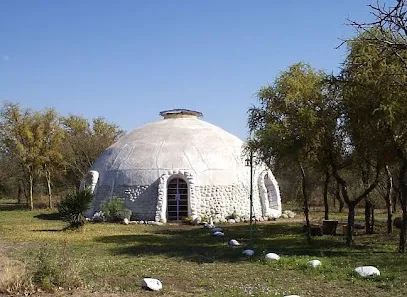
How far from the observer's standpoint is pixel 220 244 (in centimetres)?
1620

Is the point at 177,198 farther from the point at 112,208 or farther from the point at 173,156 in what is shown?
the point at 112,208

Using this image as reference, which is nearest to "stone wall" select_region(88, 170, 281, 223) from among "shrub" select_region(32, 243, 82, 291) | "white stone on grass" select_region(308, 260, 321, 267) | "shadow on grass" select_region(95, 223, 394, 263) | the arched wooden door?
the arched wooden door

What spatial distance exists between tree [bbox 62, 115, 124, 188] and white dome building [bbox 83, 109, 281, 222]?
36.7 feet

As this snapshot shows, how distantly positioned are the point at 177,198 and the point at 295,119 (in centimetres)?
1204

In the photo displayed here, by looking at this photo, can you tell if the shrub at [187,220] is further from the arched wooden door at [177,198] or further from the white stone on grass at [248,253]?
A: the white stone on grass at [248,253]

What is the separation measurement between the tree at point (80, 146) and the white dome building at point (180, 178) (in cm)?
1118

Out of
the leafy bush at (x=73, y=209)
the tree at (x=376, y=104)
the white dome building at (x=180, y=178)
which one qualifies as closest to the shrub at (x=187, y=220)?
the white dome building at (x=180, y=178)

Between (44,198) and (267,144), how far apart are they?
3438 centimetres

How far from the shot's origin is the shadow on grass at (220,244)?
13641mm

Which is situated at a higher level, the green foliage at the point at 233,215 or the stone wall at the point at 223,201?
the stone wall at the point at 223,201

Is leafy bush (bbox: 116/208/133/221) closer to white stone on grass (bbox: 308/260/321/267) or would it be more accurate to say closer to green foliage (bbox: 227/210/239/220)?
green foliage (bbox: 227/210/239/220)

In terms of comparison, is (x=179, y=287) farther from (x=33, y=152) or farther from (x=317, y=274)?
(x=33, y=152)

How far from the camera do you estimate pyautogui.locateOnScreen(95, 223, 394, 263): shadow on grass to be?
13.6 meters

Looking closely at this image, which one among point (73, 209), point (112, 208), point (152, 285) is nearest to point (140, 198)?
point (112, 208)
